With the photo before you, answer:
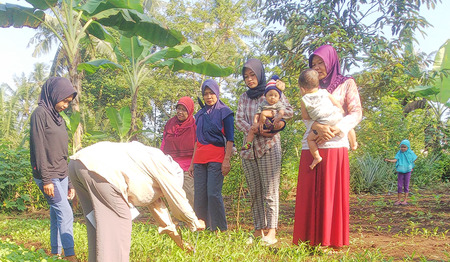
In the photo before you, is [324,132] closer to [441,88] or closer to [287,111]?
[287,111]

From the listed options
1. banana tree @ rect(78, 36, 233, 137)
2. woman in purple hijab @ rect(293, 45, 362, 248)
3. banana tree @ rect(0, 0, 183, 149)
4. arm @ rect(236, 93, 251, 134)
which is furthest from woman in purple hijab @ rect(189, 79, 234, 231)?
banana tree @ rect(78, 36, 233, 137)

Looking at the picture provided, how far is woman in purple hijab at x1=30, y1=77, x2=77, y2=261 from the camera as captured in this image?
3725mm

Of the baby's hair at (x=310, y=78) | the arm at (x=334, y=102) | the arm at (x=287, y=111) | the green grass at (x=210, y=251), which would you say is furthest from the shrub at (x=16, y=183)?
the arm at (x=334, y=102)

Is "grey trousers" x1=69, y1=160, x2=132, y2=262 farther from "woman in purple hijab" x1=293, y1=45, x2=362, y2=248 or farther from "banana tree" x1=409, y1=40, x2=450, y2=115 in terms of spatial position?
"banana tree" x1=409, y1=40, x2=450, y2=115

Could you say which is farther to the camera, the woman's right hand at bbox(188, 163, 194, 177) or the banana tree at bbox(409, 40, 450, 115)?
the banana tree at bbox(409, 40, 450, 115)

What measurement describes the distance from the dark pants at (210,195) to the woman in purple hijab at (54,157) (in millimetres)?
1441

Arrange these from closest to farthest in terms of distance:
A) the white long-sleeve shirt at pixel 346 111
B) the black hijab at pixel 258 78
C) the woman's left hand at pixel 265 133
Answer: the white long-sleeve shirt at pixel 346 111, the woman's left hand at pixel 265 133, the black hijab at pixel 258 78

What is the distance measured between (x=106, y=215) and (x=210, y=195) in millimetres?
1960

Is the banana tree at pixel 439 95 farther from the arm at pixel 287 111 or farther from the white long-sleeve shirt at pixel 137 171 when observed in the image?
the white long-sleeve shirt at pixel 137 171

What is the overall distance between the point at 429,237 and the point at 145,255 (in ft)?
10.0

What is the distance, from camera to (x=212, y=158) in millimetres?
4621

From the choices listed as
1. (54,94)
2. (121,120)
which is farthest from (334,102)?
(121,120)

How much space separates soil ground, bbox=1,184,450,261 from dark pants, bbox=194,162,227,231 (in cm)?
43

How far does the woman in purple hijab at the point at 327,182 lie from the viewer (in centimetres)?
357
